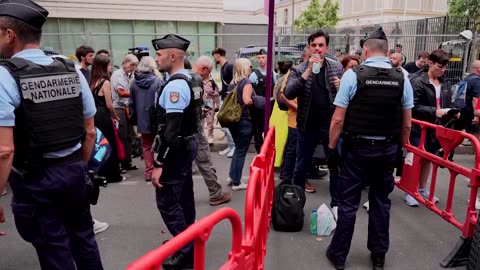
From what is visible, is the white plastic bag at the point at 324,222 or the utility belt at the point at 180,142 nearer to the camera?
the utility belt at the point at 180,142

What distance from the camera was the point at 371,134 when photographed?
10.0 feet

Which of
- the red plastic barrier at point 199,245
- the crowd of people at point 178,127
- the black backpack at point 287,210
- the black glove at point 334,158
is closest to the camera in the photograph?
the red plastic barrier at point 199,245

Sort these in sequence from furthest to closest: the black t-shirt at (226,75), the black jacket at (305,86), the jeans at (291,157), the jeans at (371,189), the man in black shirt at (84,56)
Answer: the black t-shirt at (226,75) → the man in black shirt at (84,56) → the jeans at (291,157) → the black jacket at (305,86) → the jeans at (371,189)

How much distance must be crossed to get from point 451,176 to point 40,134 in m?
3.27

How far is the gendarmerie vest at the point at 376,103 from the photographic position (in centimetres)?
295

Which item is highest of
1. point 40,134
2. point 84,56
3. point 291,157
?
point 84,56

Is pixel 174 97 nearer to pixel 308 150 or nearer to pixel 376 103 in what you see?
pixel 376 103

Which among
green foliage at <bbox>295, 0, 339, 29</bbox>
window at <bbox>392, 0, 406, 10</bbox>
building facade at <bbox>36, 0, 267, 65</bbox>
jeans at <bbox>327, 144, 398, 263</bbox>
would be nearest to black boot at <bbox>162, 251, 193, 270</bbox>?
jeans at <bbox>327, 144, 398, 263</bbox>

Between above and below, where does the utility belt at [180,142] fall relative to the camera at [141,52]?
below

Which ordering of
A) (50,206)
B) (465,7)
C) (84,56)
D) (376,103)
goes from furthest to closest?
(465,7)
(84,56)
(376,103)
(50,206)

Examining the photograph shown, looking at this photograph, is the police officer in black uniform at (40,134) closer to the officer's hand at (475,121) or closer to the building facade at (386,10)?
the officer's hand at (475,121)

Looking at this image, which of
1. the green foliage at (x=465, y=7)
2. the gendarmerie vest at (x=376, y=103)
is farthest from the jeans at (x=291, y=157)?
the green foliage at (x=465, y=7)

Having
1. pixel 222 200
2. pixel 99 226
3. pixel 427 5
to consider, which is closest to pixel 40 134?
pixel 99 226

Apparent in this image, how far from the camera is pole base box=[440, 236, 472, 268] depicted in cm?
323
